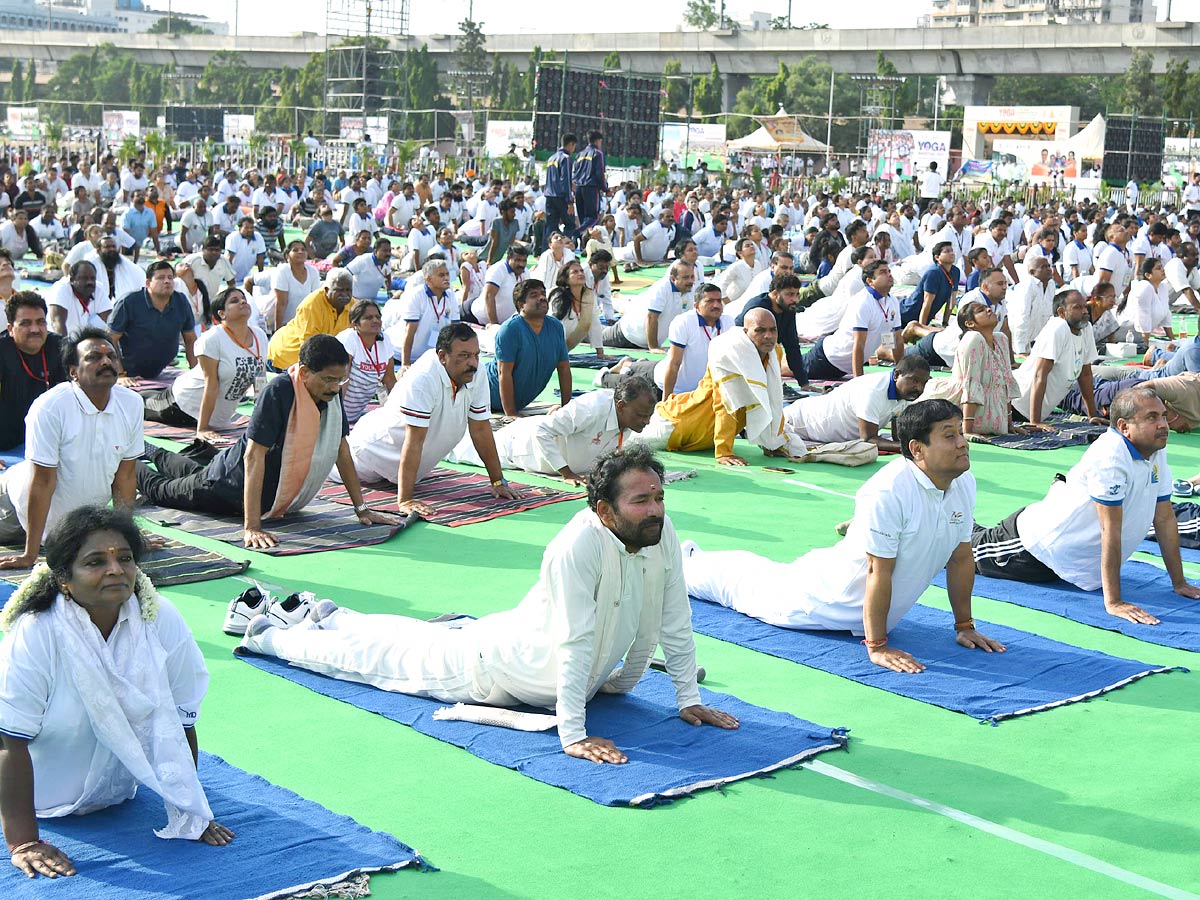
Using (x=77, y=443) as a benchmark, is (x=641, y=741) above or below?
below

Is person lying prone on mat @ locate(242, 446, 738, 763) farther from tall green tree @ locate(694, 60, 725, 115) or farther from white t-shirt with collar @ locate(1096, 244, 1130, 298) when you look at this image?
tall green tree @ locate(694, 60, 725, 115)

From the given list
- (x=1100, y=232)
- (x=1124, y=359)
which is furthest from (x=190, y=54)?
(x=1124, y=359)

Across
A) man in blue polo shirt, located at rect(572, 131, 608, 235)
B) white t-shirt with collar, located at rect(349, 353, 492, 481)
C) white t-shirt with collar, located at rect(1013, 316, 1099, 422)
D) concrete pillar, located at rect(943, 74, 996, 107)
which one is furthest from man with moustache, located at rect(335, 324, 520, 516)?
concrete pillar, located at rect(943, 74, 996, 107)

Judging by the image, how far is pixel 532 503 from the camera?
328 inches

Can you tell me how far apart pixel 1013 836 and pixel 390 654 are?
218 centimetres

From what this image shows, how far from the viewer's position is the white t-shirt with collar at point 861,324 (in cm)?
1248

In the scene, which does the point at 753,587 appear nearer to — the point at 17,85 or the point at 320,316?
the point at 320,316

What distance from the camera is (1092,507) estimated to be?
22.0ft

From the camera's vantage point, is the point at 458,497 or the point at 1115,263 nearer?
the point at 458,497

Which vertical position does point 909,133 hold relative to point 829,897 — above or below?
above

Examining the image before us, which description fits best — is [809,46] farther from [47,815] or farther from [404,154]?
[47,815]

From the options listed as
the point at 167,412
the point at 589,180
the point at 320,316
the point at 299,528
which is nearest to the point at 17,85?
the point at 589,180

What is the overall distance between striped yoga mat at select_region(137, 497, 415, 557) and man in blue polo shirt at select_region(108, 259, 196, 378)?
3.41 m

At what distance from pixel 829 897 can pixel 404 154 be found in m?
38.7
